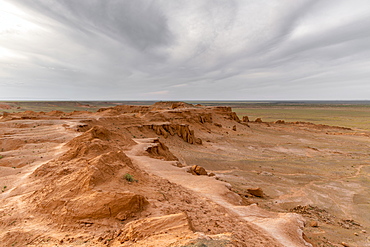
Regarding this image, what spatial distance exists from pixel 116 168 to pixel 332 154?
29956 mm

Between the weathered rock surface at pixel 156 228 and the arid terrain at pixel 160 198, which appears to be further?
the arid terrain at pixel 160 198

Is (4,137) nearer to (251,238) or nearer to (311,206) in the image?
(251,238)

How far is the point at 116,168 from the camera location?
8.52m

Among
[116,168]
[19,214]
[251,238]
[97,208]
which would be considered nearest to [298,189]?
[251,238]

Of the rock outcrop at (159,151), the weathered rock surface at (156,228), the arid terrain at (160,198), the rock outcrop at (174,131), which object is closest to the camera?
the weathered rock surface at (156,228)

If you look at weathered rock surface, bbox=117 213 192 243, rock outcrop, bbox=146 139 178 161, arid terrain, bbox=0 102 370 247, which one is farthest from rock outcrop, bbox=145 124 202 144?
weathered rock surface, bbox=117 213 192 243

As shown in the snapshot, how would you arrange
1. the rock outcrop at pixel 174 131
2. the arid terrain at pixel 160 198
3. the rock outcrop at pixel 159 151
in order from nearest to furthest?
the arid terrain at pixel 160 198
the rock outcrop at pixel 159 151
the rock outcrop at pixel 174 131

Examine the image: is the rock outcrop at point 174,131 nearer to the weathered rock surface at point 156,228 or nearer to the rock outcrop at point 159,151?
the rock outcrop at point 159,151

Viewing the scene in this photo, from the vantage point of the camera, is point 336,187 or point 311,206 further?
point 336,187

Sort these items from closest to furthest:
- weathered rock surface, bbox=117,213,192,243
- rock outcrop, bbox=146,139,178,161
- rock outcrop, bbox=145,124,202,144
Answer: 1. weathered rock surface, bbox=117,213,192,243
2. rock outcrop, bbox=146,139,178,161
3. rock outcrop, bbox=145,124,202,144

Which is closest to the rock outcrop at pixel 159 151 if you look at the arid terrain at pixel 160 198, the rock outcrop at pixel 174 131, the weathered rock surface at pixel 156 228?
the arid terrain at pixel 160 198

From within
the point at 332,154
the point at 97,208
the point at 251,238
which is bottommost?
the point at 332,154

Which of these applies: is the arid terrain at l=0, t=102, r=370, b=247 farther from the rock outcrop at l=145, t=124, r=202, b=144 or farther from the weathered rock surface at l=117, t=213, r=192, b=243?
the rock outcrop at l=145, t=124, r=202, b=144

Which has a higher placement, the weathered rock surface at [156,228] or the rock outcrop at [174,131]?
the weathered rock surface at [156,228]
